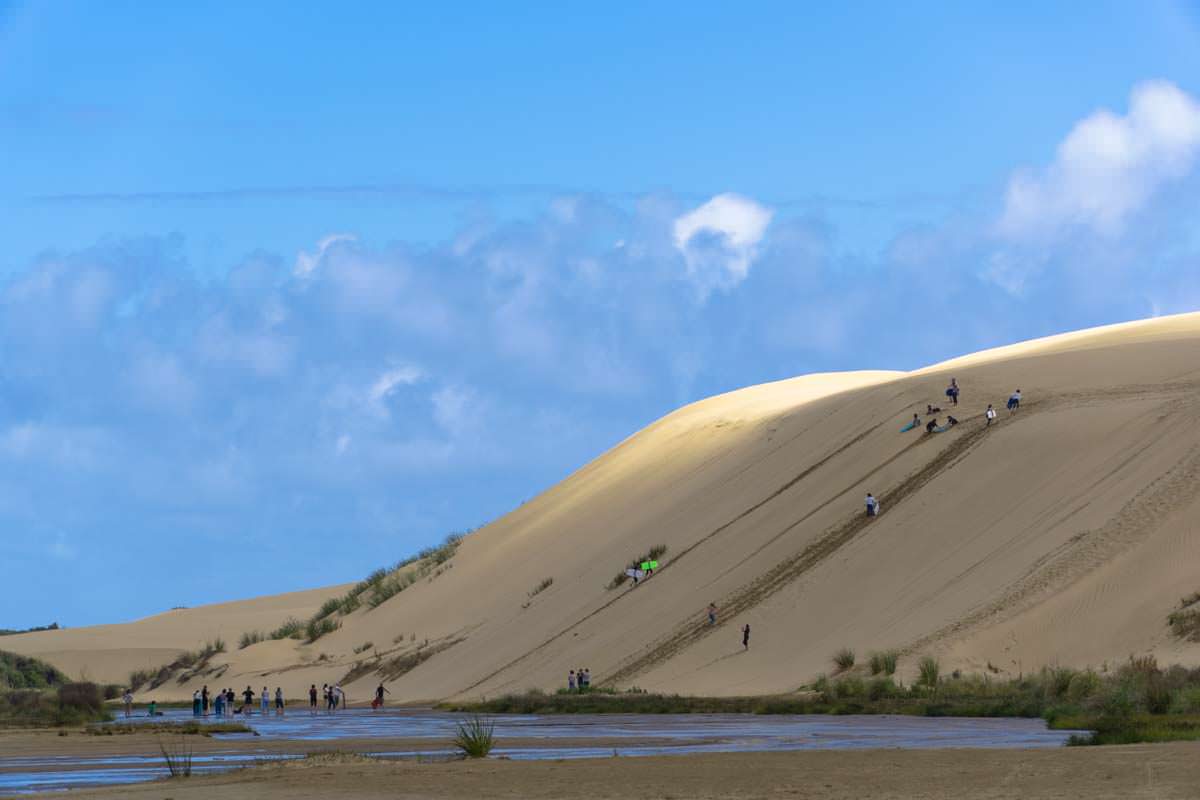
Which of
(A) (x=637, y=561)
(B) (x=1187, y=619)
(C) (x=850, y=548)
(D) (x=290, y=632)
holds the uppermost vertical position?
(A) (x=637, y=561)

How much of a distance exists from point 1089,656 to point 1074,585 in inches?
121

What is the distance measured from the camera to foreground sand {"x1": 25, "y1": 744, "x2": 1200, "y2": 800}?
14.0m

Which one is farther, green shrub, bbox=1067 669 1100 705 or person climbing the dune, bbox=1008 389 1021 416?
Answer: person climbing the dune, bbox=1008 389 1021 416

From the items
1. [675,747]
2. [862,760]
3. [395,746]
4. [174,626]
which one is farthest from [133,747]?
[174,626]

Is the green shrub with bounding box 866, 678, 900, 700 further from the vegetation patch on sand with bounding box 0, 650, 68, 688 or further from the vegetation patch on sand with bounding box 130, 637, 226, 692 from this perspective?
the vegetation patch on sand with bounding box 0, 650, 68, 688

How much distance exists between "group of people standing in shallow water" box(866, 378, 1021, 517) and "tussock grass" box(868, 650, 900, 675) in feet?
32.5

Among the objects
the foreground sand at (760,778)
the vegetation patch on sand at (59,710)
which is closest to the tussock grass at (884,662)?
the foreground sand at (760,778)

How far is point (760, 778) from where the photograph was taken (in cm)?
1561

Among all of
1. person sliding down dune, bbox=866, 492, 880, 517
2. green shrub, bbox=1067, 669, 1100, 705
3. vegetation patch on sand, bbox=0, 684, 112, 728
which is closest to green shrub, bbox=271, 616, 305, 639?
vegetation patch on sand, bbox=0, 684, 112, 728

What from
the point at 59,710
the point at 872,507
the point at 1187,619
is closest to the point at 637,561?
the point at 872,507

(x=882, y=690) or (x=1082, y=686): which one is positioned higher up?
(x=882, y=690)

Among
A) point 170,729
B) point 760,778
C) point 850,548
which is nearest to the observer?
point 760,778

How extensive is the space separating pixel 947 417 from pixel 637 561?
9079 mm

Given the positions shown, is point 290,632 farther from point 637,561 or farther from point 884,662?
point 884,662
